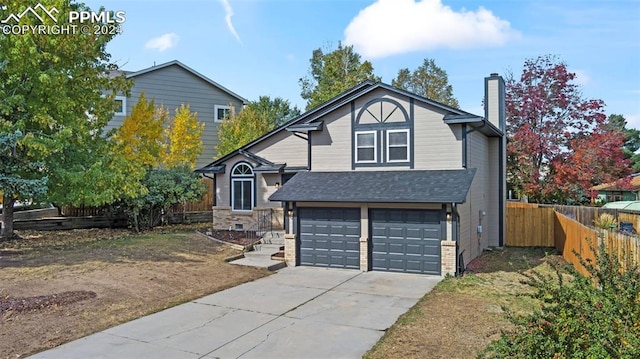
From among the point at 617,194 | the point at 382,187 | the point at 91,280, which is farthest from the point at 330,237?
the point at 617,194

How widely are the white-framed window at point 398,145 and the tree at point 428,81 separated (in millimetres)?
26918

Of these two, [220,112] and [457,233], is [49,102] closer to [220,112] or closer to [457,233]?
[457,233]

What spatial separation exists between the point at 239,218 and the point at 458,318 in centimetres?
1360

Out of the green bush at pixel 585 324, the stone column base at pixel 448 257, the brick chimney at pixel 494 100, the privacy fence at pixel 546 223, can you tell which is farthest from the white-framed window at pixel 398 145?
the green bush at pixel 585 324

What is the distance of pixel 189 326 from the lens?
844cm

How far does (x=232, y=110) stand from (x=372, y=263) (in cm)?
1796

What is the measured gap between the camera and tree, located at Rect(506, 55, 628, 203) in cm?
2298

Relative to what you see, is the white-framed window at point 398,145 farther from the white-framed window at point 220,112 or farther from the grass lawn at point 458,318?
the white-framed window at point 220,112

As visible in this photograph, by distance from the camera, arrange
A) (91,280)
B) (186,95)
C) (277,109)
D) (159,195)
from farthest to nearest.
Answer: (277,109) → (186,95) → (159,195) → (91,280)

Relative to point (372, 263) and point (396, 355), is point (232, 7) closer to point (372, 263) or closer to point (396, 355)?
point (372, 263)

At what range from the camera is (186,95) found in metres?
28.0

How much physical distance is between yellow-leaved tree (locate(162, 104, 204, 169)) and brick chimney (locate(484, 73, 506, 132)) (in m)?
15.4

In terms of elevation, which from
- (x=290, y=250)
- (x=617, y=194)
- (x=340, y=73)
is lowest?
(x=290, y=250)

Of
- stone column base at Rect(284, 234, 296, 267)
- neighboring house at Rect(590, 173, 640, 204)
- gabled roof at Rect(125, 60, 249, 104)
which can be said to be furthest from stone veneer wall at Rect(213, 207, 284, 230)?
neighboring house at Rect(590, 173, 640, 204)
